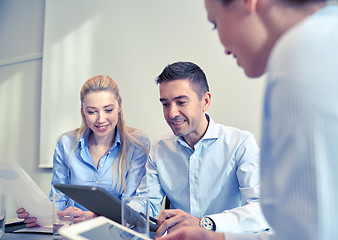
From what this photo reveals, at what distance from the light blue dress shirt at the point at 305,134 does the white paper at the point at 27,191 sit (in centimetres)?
112

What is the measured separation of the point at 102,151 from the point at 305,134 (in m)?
1.86

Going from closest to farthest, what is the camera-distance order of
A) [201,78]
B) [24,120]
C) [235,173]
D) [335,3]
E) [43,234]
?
1. [335,3]
2. [43,234]
3. [235,173]
4. [201,78]
5. [24,120]

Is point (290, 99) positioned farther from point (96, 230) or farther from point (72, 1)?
point (72, 1)

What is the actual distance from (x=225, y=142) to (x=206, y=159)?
14 centimetres

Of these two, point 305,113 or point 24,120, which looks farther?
point 24,120

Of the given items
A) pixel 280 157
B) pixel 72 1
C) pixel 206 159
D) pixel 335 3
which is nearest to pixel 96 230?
pixel 280 157

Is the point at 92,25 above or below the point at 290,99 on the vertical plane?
above

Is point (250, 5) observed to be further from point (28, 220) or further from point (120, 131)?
point (120, 131)

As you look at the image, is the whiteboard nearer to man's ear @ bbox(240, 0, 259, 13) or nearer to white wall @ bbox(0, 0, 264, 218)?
white wall @ bbox(0, 0, 264, 218)

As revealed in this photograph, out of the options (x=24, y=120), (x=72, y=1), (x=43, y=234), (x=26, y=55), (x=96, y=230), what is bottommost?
(x=43, y=234)

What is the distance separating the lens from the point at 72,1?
3.08 metres

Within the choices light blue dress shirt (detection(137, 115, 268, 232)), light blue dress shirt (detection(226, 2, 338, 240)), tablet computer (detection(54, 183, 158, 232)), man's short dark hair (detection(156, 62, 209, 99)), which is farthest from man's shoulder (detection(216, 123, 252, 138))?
light blue dress shirt (detection(226, 2, 338, 240))

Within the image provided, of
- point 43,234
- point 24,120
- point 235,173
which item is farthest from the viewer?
point 24,120

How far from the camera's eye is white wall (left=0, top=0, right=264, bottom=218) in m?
2.34
